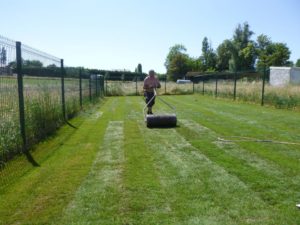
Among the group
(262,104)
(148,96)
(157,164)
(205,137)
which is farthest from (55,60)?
(262,104)

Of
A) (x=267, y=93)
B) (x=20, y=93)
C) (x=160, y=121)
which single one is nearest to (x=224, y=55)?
(x=267, y=93)

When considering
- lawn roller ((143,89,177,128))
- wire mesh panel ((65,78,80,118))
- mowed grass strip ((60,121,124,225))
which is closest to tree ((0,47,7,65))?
mowed grass strip ((60,121,124,225))

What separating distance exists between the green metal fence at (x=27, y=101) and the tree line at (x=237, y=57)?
51.8 metres

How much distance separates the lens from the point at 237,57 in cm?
7025

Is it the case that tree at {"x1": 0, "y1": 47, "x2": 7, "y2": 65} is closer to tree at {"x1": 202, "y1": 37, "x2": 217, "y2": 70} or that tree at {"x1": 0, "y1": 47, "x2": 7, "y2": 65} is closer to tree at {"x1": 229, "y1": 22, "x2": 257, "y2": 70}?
tree at {"x1": 229, "y1": 22, "x2": 257, "y2": 70}

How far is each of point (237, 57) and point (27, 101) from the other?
66.6m

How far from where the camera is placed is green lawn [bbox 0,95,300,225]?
3.80 metres

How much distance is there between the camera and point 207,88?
2900cm

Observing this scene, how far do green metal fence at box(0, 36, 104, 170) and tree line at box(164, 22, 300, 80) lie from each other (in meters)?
51.8

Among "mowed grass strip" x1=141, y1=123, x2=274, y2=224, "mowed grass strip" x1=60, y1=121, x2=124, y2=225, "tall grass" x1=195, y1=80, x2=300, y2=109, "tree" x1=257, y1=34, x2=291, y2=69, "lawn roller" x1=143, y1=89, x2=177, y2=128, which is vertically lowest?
"mowed grass strip" x1=60, y1=121, x2=124, y2=225

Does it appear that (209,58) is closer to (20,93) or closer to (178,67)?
(178,67)

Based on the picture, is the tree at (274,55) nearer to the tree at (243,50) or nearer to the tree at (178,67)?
the tree at (243,50)

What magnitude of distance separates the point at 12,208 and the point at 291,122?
9332 millimetres

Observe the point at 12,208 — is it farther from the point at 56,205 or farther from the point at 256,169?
the point at 256,169
